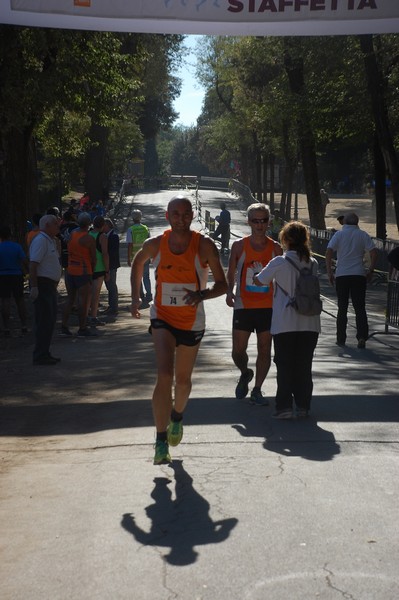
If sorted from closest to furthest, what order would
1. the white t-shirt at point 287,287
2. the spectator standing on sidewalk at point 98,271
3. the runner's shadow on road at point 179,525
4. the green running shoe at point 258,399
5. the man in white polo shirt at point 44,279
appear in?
the runner's shadow on road at point 179,525
the white t-shirt at point 287,287
the green running shoe at point 258,399
the man in white polo shirt at point 44,279
the spectator standing on sidewalk at point 98,271

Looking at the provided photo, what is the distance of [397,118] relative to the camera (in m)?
34.4

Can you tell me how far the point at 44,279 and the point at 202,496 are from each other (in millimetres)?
7074

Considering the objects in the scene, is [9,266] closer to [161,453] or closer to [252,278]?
[252,278]

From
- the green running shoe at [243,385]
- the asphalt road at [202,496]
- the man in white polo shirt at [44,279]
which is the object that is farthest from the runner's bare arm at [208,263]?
the man in white polo shirt at [44,279]

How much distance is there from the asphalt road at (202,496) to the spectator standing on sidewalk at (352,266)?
2.76 m

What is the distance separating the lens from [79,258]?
55.7 ft

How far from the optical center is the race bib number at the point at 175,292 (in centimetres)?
760

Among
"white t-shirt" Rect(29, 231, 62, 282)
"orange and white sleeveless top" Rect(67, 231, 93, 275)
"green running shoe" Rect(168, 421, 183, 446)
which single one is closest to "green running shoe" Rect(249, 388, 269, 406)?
"green running shoe" Rect(168, 421, 183, 446)

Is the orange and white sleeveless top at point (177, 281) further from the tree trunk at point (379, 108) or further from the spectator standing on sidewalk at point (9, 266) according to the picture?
the tree trunk at point (379, 108)

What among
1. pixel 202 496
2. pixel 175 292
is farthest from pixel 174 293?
pixel 202 496

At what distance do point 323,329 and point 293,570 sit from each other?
13.2 metres

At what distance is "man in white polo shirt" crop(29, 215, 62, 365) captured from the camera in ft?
43.3

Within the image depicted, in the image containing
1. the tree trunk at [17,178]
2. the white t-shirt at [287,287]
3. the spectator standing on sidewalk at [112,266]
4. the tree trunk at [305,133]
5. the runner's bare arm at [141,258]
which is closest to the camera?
the runner's bare arm at [141,258]

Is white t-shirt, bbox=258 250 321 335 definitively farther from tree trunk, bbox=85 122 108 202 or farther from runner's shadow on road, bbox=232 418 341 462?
tree trunk, bbox=85 122 108 202
